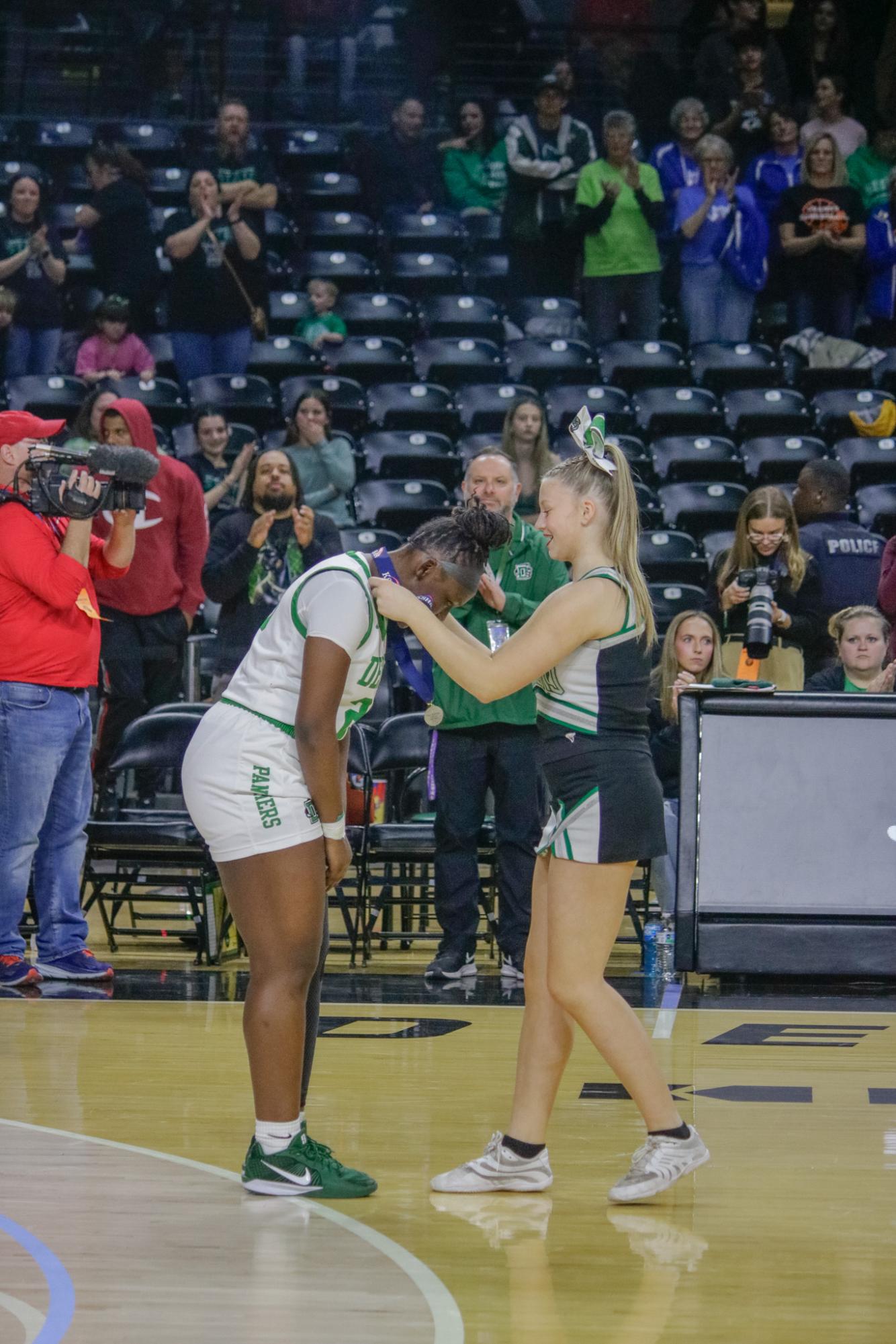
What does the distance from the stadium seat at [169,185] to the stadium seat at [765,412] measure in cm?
466

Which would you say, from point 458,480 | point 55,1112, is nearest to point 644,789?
point 55,1112

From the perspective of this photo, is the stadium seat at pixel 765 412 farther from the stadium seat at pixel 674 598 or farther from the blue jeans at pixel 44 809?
the blue jeans at pixel 44 809

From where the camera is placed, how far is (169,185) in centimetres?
1391

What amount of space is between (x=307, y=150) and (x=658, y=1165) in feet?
39.5

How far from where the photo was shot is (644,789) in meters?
3.84

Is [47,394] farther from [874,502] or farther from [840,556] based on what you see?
[840,556]

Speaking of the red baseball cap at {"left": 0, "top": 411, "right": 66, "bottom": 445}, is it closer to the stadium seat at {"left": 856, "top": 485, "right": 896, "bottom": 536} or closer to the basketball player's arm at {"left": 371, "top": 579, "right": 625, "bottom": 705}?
the basketball player's arm at {"left": 371, "top": 579, "right": 625, "bottom": 705}

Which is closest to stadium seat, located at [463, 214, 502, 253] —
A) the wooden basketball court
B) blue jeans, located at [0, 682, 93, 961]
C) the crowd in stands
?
the crowd in stands

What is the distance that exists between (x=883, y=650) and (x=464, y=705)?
180 centimetres

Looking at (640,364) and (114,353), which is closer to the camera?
(114,353)

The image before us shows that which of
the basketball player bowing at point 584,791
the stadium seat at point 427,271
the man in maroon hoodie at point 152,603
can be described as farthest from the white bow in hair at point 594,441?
the stadium seat at point 427,271

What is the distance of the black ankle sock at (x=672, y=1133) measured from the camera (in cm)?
383

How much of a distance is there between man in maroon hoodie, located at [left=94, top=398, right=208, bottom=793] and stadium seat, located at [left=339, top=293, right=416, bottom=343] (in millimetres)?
4491

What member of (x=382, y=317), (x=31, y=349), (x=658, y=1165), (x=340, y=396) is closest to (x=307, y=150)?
(x=382, y=317)
